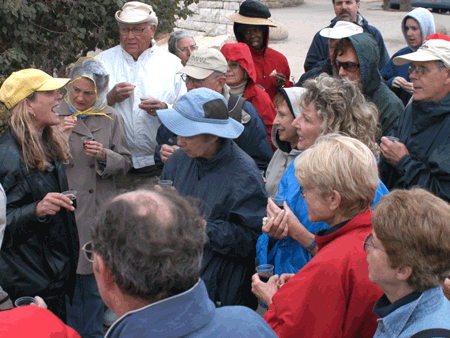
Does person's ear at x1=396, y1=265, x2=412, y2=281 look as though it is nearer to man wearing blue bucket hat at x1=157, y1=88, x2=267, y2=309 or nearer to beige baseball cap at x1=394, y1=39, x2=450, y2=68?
man wearing blue bucket hat at x1=157, y1=88, x2=267, y2=309

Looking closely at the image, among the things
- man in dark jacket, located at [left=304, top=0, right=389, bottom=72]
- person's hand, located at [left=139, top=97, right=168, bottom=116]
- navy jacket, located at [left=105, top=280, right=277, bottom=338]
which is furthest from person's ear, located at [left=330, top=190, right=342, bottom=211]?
man in dark jacket, located at [left=304, top=0, right=389, bottom=72]

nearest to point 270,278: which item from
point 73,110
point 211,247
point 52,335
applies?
point 211,247

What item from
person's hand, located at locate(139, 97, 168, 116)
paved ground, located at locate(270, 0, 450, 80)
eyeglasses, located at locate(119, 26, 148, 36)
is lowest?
paved ground, located at locate(270, 0, 450, 80)

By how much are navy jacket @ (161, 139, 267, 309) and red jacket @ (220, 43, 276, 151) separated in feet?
5.22

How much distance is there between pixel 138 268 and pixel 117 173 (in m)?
2.61

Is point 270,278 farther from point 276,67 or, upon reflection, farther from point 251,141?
point 276,67

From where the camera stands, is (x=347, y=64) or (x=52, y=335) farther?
(x=347, y=64)

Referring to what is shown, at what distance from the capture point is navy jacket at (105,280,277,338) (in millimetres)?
1214

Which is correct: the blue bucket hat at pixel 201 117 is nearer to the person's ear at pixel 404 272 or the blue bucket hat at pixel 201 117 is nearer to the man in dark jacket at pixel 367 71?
the man in dark jacket at pixel 367 71

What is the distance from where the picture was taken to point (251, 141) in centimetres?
378

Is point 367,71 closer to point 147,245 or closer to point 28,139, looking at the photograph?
point 28,139

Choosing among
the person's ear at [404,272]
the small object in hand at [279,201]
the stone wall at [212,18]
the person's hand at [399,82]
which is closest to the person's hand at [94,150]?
the small object in hand at [279,201]

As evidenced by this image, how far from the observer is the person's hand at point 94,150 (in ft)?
11.8

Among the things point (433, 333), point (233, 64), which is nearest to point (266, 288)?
point (433, 333)
